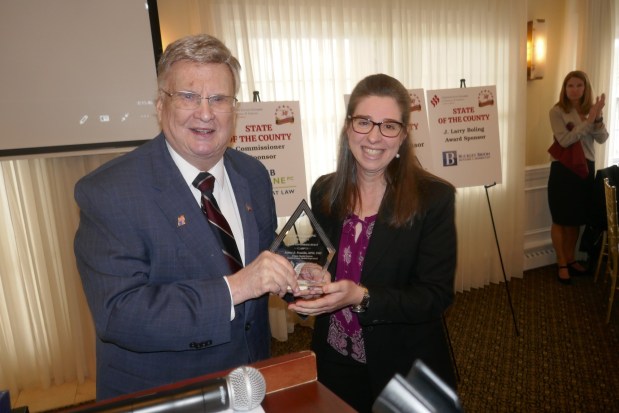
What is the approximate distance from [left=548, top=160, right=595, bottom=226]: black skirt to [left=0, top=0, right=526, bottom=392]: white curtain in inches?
16.1

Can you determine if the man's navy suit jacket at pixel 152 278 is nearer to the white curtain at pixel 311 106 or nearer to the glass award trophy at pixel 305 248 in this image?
the glass award trophy at pixel 305 248

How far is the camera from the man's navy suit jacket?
1.28m

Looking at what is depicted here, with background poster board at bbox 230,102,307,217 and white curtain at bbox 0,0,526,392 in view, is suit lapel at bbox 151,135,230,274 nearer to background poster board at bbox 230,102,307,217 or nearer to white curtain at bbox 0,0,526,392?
background poster board at bbox 230,102,307,217

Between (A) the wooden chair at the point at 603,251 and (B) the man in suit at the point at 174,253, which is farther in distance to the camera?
(A) the wooden chair at the point at 603,251

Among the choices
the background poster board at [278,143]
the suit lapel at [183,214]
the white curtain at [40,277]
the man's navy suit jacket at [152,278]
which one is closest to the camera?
the man's navy suit jacket at [152,278]

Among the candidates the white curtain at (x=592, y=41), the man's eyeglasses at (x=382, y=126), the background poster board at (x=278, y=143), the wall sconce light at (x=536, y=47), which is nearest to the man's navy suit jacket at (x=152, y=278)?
the man's eyeglasses at (x=382, y=126)

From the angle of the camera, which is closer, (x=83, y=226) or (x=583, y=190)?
(x=83, y=226)

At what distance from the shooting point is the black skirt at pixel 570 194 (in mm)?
5109

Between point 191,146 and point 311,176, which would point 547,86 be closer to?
point 311,176

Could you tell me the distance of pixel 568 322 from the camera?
168 inches

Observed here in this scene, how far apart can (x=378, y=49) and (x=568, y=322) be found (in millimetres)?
3424

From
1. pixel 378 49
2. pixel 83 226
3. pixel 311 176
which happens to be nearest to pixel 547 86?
pixel 378 49

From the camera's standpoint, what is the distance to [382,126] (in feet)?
6.02

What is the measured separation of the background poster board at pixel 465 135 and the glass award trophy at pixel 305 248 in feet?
9.62
